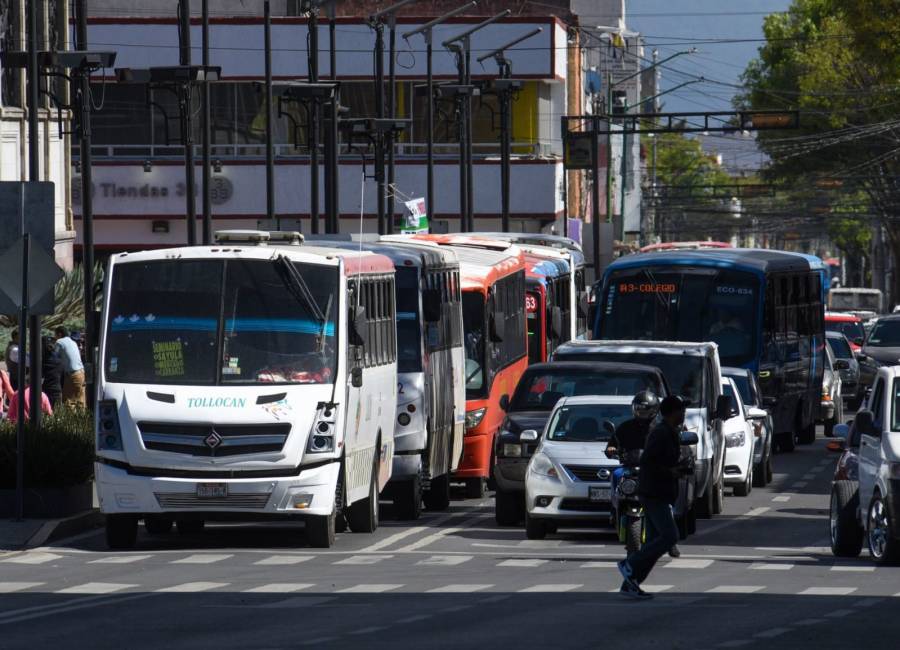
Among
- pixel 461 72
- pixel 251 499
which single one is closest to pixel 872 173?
pixel 461 72

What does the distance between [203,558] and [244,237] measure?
3722 mm

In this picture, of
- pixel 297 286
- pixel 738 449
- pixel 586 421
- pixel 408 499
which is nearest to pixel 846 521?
pixel 586 421

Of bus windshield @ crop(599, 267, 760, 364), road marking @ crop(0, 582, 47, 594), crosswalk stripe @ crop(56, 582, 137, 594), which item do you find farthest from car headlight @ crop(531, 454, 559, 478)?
bus windshield @ crop(599, 267, 760, 364)

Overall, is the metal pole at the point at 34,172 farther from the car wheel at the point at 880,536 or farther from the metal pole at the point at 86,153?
the car wheel at the point at 880,536

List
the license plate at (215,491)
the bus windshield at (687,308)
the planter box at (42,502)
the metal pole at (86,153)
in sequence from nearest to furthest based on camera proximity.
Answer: the license plate at (215,491) → the planter box at (42,502) → the metal pole at (86,153) → the bus windshield at (687,308)

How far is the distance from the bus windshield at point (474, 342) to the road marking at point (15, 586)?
11.8 m

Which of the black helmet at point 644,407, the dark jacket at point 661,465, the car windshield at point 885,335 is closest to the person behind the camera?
the dark jacket at point 661,465

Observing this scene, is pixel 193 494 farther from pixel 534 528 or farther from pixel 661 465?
pixel 661 465

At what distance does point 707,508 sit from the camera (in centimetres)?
2439

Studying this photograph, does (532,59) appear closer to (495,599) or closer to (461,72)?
(461,72)

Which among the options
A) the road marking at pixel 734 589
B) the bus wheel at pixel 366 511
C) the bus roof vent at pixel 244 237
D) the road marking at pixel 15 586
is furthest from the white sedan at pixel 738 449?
the road marking at pixel 15 586

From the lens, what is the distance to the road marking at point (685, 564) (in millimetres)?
18766

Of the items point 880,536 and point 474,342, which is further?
point 474,342

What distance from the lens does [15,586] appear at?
16719mm
